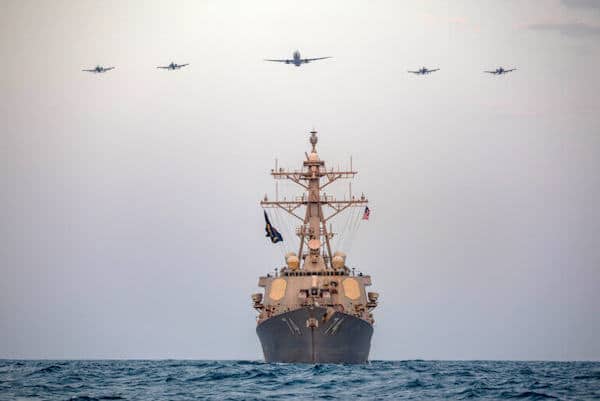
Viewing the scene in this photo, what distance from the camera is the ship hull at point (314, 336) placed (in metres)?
75.9

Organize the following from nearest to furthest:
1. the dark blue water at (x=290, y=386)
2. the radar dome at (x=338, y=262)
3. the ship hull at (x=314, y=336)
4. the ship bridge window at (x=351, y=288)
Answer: the dark blue water at (x=290, y=386), the ship hull at (x=314, y=336), the ship bridge window at (x=351, y=288), the radar dome at (x=338, y=262)

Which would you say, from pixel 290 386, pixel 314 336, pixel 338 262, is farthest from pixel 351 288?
pixel 290 386

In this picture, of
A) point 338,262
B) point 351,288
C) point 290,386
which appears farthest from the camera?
point 338,262

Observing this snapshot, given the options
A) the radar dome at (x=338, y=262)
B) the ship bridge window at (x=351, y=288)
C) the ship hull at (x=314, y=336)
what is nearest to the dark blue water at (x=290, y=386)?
the ship hull at (x=314, y=336)

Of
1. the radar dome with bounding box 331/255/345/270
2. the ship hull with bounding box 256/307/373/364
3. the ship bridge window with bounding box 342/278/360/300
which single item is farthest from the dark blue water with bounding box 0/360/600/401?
the radar dome with bounding box 331/255/345/270

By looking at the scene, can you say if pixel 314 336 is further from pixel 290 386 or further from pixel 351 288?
pixel 290 386

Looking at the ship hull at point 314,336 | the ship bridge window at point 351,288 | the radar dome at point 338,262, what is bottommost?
the ship hull at point 314,336

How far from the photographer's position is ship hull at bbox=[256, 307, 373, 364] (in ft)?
249

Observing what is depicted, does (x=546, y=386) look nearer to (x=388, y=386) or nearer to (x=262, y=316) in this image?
(x=388, y=386)

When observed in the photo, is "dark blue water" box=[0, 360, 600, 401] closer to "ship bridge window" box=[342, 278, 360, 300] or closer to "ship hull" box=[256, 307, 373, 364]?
"ship hull" box=[256, 307, 373, 364]

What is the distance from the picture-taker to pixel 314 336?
249ft

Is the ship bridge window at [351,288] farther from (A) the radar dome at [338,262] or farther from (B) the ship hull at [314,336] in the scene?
(B) the ship hull at [314,336]

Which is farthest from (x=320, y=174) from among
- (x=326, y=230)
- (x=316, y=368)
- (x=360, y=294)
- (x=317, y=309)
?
(x=316, y=368)

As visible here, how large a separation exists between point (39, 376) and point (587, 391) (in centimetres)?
2889
